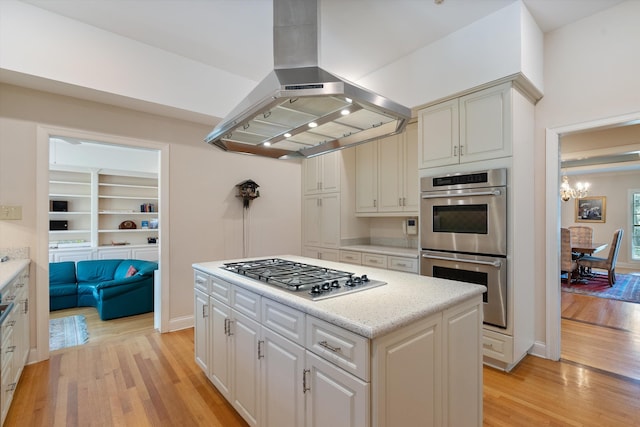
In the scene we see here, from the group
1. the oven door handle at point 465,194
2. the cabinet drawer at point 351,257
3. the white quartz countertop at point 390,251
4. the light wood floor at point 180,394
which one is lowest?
the light wood floor at point 180,394

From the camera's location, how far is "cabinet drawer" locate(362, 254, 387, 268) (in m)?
3.46

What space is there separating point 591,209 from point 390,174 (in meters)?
6.94

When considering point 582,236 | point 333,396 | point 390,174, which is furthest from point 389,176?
point 582,236

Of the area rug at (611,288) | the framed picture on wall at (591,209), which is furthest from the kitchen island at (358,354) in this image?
the framed picture on wall at (591,209)

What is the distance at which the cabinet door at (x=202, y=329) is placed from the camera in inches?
87.7

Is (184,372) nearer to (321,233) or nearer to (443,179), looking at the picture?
(321,233)

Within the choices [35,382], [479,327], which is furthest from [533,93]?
[35,382]

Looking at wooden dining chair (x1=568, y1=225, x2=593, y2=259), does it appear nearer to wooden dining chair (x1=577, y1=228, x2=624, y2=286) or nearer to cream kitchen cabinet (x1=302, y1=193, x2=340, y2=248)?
wooden dining chair (x1=577, y1=228, x2=624, y2=286)

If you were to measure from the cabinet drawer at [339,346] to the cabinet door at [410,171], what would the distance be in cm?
254

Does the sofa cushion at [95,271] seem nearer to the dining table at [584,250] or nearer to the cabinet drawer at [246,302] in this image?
the cabinet drawer at [246,302]

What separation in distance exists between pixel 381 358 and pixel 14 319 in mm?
2585

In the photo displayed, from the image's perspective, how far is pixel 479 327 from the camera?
163 cm

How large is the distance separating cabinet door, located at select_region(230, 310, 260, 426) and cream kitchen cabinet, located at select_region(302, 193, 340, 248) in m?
2.37

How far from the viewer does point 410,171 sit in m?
3.53
